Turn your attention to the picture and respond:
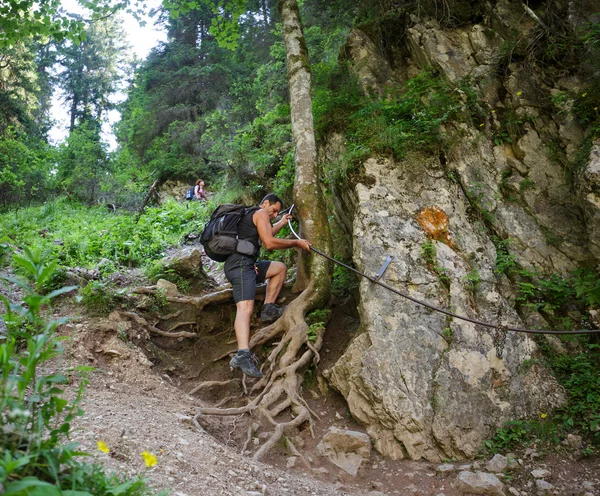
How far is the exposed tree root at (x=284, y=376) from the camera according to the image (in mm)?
5285

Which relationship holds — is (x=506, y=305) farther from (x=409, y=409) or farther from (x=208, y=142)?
(x=208, y=142)

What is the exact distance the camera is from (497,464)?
4.63 metres

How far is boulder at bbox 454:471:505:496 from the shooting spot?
14.1ft

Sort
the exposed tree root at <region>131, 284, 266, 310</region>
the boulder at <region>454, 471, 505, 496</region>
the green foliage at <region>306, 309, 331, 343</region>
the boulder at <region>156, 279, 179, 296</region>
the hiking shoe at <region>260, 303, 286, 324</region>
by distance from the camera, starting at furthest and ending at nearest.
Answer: the boulder at <region>156, 279, 179, 296</region> → the exposed tree root at <region>131, 284, 266, 310</region> → the hiking shoe at <region>260, 303, 286, 324</region> → the green foliage at <region>306, 309, 331, 343</region> → the boulder at <region>454, 471, 505, 496</region>

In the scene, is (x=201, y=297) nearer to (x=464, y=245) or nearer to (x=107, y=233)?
(x=464, y=245)

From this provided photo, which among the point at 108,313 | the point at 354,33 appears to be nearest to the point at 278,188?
the point at 354,33

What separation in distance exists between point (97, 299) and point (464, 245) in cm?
575

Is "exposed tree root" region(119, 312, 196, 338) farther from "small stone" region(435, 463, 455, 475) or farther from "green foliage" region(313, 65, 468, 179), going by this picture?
"small stone" region(435, 463, 455, 475)

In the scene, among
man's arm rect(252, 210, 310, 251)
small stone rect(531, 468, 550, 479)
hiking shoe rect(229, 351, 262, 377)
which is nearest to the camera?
small stone rect(531, 468, 550, 479)

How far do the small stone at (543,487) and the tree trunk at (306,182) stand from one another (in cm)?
351

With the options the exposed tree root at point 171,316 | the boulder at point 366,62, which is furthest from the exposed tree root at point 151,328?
the boulder at point 366,62

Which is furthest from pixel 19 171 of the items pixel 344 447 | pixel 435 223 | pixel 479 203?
pixel 344 447

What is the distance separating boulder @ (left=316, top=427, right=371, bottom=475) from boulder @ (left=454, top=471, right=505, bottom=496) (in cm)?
102

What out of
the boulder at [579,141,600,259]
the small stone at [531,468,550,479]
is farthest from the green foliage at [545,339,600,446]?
the boulder at [579,141,600,259]
